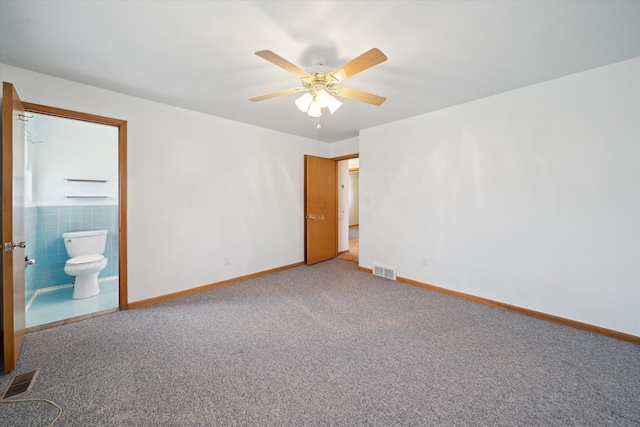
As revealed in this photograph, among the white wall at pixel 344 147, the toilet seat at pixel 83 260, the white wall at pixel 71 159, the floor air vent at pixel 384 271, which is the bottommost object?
the floor air vent at pixel 384 271

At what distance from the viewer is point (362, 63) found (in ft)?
5.38

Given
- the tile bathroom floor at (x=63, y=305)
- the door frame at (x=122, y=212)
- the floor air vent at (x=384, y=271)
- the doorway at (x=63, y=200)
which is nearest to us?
the tile bathroom floor at (x=63, y=305)

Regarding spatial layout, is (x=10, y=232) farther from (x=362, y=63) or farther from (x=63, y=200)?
(x=362, y=63)

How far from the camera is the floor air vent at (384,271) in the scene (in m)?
3.81

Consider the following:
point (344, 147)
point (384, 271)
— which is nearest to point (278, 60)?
point (384, 271)

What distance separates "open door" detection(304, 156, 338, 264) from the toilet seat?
298 cm

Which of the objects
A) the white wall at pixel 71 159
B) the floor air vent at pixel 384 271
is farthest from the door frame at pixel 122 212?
the floor air vent at pixel 384 271

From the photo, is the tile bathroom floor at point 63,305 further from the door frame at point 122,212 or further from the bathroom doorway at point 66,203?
the door frame at point 122,212

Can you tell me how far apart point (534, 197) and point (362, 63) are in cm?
236

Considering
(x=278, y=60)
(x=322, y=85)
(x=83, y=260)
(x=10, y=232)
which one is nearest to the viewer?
(x=278, y=60)

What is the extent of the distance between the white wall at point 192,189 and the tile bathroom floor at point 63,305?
0.52 m

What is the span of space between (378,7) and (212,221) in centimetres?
302

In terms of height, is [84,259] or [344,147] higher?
[344,147]

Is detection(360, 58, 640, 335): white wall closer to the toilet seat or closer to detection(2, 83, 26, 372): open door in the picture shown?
detection(2, 83, 26, 372): open door
